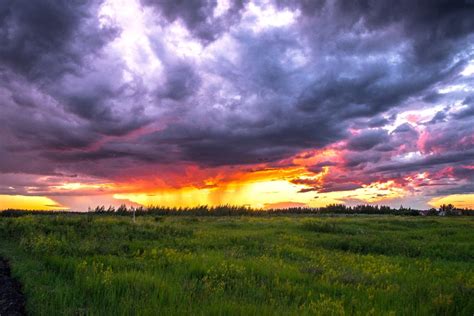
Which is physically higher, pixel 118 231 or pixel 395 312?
pixel 118 231

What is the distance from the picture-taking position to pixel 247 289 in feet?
31.0

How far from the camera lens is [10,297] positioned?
817 cm

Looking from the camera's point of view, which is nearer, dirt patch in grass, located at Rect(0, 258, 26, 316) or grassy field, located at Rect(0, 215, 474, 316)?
dirt patch in grass, located at Rect(0, 258, 26, 316)

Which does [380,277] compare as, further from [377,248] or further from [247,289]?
[377,248]

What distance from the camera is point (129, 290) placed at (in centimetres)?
866

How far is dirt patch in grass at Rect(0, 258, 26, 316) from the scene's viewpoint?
722 centimetres

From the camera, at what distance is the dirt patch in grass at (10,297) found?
7221 mm

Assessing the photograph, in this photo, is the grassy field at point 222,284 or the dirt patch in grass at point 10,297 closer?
the dirt patch in grass at point 10,297

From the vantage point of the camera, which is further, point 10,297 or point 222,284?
point 222,284

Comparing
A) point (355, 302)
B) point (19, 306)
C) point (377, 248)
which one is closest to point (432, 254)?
point (377, 248)

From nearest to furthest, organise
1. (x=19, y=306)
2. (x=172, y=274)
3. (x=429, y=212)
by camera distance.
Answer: (x=19, y=306) < (x=172, y=274) < (x=429, y=212)

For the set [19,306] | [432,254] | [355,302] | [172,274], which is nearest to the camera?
[19,306]

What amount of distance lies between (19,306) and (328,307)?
6.22 meters

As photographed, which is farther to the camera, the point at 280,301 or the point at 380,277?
the point at 380,277
